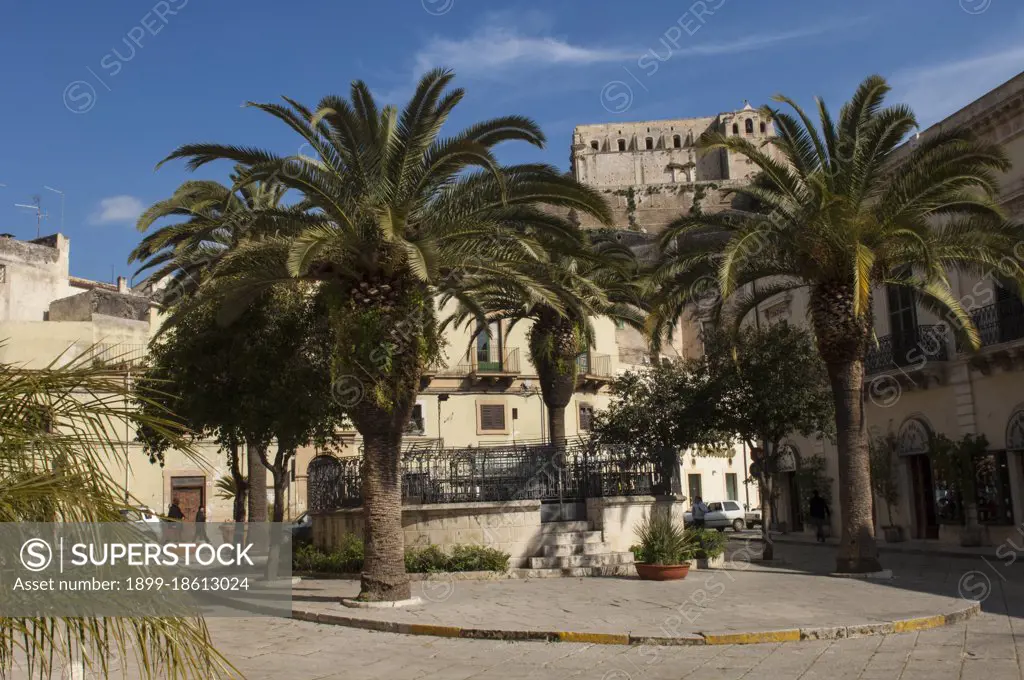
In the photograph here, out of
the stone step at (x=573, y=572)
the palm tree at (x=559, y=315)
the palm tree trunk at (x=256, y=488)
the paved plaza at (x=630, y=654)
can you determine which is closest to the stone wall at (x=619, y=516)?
the stone step at (x=573, y=572)

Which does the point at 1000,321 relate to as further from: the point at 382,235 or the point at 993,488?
the point at 382,235

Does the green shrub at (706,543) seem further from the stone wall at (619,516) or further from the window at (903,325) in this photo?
the window at (903,325)

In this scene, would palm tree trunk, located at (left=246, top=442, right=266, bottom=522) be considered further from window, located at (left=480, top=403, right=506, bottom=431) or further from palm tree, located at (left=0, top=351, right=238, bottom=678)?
window, located at (left=480, top=403, right=506, bottom=431)

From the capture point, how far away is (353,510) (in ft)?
67.1

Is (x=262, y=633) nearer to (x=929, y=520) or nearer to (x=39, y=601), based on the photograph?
(x=39, y=601)

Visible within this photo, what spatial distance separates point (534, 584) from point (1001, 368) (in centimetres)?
1647

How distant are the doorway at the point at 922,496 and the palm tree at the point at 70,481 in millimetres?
30692

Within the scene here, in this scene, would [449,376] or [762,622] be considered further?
[449,376]

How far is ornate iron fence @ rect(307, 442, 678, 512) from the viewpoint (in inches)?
784

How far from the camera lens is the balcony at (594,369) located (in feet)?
151

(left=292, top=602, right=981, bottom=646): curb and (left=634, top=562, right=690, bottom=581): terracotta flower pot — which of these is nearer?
(left=292, top=602, right=981, bottom=646): curb

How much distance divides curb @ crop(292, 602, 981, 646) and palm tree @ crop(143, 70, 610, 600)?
7.69 ft

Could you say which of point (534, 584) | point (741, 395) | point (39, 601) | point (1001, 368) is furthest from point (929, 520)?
point (39, 601)

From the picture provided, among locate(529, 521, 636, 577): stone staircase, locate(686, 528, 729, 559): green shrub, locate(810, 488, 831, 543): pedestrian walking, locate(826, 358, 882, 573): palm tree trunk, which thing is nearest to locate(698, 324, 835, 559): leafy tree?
locate(686, 528, 729, 559): green shrub
